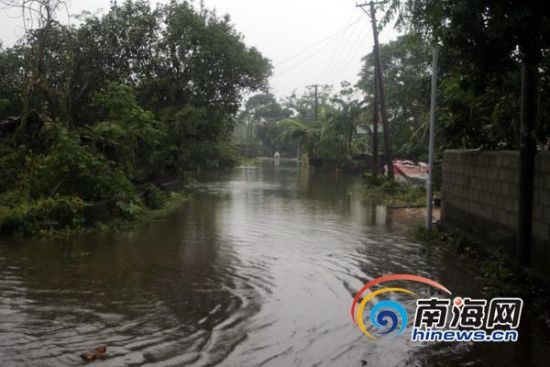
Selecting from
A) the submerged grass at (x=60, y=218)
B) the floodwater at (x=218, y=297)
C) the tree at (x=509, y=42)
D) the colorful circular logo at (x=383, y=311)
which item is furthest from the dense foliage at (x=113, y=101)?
the tree at (x=509, y=42)

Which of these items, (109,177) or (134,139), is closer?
(109,177)

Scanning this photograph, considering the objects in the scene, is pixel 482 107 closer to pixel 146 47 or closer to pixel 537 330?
pixel 537 330

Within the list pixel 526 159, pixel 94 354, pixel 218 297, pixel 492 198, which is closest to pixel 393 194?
pixel 492 198

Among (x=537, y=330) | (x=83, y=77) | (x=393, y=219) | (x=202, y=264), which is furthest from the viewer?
(x=83, y=77)

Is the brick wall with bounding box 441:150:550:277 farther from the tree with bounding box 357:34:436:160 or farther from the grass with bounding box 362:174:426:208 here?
the tree with bounding box 357:34:436:160

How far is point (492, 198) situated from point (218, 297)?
572 centimetres

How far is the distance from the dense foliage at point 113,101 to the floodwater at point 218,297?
218 cm

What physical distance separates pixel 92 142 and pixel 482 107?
10414 mm

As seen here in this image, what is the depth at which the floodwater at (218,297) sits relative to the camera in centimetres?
523

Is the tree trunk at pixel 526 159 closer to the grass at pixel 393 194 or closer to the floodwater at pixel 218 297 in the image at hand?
the floodwater at pixel 218 297

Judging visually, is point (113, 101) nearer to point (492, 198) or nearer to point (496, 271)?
point (492, 198)

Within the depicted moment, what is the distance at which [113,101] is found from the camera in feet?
57.4

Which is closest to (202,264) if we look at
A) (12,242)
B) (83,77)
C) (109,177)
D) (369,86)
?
(12,242)

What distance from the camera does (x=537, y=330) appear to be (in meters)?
6.03
